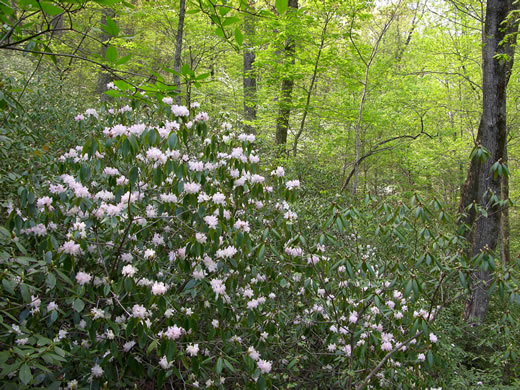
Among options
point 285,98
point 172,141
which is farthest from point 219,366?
point 285,98

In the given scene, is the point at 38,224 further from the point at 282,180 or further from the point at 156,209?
the point at 282,180

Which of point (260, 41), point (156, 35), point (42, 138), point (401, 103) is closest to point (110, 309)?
point (42, 138)

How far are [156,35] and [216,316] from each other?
10854 mm

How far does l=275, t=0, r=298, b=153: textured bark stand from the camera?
7.35m

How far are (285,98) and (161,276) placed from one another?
590 cm

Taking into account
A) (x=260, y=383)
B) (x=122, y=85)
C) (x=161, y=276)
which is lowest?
(x=260, y=383)

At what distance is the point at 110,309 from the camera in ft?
7.26

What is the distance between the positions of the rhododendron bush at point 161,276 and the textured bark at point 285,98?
4736 millimetres

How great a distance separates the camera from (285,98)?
7.58 m

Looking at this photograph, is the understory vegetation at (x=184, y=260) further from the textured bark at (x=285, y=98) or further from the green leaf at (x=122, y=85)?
the textured bark at (x=285, y=98)

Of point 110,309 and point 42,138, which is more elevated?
point 42,138

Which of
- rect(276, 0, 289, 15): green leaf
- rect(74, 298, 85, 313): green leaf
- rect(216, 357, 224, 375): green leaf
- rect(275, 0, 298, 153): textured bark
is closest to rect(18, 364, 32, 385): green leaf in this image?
rect(74, 298, 85, 313): green leaf

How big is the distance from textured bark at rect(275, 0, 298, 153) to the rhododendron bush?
4.74 metres

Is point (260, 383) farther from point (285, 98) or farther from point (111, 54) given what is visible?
point (285, 98)
